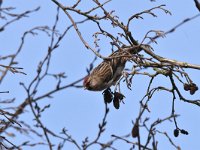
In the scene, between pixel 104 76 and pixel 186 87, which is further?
pixel 104 76

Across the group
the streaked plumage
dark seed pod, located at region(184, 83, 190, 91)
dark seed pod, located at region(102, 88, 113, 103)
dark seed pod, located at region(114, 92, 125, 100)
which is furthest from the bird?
dark seed pod, located at region(184, 83, 190, 91)

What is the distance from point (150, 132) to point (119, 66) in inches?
68.8

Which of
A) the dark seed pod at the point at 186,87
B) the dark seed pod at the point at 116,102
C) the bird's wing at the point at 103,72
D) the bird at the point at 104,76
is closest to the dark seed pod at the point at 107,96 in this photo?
the dark seed pod at the point at 116,102

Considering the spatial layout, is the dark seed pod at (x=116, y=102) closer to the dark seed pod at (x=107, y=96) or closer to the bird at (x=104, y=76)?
the dark seed pod at (x=107, y=96)

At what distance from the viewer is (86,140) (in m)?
4.94

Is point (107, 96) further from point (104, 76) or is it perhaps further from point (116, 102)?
point (104, 76)

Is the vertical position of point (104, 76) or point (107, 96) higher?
point (104, 76)

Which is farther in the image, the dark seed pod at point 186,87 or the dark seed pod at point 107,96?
the dark seed pod at point 107,96

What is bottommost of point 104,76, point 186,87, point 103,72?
point 186,87

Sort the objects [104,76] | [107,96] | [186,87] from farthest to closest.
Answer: [104,76] < [107,96] < [186,87]

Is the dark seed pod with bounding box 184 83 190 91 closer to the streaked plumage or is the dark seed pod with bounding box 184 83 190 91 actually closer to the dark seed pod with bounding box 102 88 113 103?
the dark seed pod with bounding box 102 88 113 103

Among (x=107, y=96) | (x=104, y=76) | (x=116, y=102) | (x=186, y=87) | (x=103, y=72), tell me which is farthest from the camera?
(x=103, y=72)

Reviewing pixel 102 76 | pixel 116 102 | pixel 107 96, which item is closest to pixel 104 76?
pixel 102 76

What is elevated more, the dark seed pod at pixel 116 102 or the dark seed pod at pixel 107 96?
the dark seed pod at pixel 107 96
